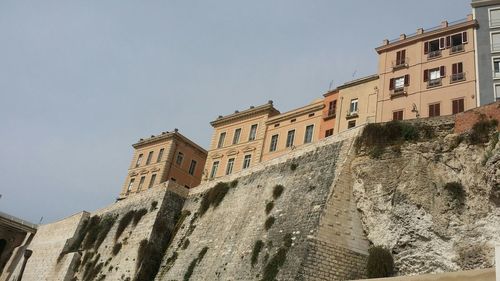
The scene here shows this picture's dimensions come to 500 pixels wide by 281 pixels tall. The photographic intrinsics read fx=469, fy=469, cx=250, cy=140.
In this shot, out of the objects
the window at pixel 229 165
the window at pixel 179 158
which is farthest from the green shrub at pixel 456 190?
the window at pixel 179 158

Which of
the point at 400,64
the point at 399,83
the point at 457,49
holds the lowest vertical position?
the point at 399,83

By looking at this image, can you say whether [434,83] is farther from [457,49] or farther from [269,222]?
[269,222]

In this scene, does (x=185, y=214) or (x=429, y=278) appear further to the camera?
(x=185, y=214)

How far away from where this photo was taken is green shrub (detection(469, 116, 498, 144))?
21.5 m

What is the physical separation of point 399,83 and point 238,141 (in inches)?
696

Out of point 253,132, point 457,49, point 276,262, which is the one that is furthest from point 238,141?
point 276,262

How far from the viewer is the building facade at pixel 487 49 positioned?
31.5 m

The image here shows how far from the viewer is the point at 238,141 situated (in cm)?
4741

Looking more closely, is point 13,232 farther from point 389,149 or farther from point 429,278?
point 429,278

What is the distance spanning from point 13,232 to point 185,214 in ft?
108

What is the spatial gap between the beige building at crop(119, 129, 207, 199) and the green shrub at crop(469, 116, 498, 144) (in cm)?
3789

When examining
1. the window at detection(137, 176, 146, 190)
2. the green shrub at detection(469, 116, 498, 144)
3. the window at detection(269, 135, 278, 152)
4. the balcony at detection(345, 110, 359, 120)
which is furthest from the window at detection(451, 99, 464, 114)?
the window at detection(137, 176, 146, 190)

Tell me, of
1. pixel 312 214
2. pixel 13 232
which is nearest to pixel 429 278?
pixel 312 214

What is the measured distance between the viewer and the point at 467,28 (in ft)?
113
